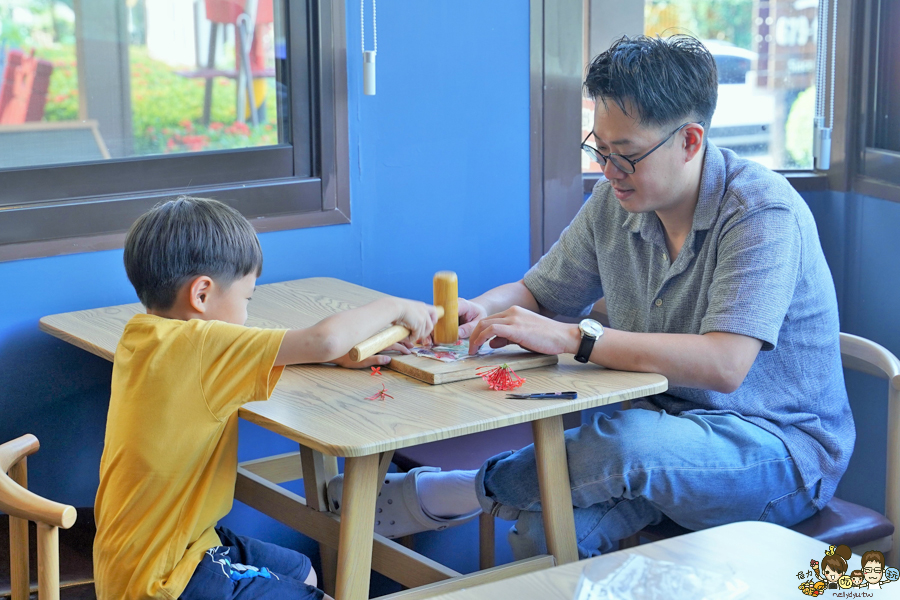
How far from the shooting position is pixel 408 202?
2.69 m

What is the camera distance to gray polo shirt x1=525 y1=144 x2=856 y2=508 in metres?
1.74

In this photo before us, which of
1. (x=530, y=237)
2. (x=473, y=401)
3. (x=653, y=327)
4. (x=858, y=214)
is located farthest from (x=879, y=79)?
(x=473, y=401)

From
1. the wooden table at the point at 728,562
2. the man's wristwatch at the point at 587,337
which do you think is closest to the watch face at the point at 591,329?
the man's wristwatch at the point at 587,337

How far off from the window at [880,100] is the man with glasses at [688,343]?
1031 mm

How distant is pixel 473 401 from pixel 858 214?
179 cm

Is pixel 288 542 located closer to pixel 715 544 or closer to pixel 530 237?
pixel 530 237

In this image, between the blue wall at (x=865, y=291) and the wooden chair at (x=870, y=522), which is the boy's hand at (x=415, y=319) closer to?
the wooden chair at (x=870, y=522)

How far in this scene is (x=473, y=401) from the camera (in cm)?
157

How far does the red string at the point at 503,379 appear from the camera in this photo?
1.62 m

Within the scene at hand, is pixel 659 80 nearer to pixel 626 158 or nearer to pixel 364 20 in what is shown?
pixel 626 158

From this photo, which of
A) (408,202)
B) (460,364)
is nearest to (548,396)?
(460,364)

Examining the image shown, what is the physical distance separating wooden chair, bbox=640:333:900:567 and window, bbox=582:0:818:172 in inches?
49.9

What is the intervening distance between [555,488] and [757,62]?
1.83 m

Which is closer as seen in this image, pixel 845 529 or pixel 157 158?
pixel 845 529
